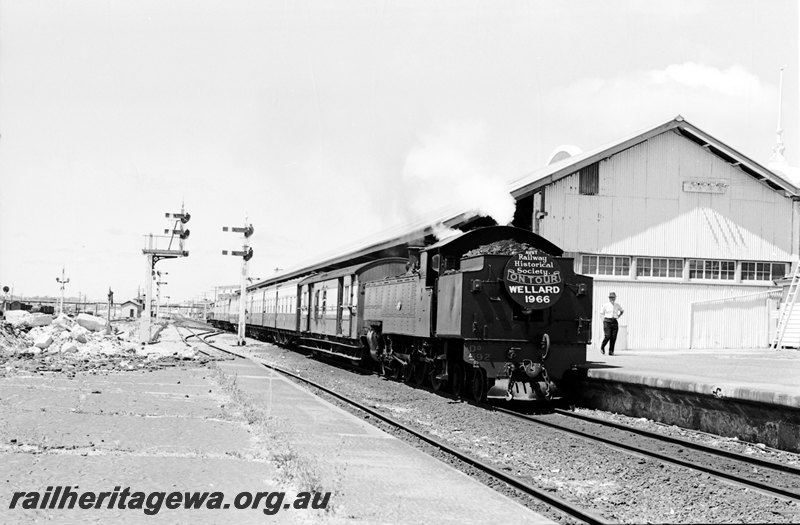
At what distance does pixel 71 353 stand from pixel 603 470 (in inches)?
708

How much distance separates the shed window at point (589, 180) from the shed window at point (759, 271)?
19.5 ft

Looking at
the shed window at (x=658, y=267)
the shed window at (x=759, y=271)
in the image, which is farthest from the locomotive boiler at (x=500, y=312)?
the shed window at (x=759, y=271)

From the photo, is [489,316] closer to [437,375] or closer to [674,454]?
[437,375]

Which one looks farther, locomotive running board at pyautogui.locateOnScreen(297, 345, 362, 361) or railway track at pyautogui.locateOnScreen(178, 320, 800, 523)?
locomotive running board at pyautogui.locateOnScreen(297, 345, 362, 361)

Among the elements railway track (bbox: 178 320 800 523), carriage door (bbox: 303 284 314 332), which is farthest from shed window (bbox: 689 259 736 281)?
railway track (bbox: 178 320 800 523)

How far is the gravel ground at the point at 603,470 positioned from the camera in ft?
22.8

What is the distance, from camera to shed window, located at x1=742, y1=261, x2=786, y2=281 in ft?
85.6

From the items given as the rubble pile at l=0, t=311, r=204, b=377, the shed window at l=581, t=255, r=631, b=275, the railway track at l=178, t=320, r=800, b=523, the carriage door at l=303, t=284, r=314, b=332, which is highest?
the shed window at l=581, t=255, r=631, b=275

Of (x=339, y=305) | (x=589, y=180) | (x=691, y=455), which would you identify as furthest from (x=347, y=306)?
(x=691, y=455)

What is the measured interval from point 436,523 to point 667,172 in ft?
72.3

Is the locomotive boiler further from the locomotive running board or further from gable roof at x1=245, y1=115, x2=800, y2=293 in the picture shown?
gable roof at x1=245, y1=115, x2=800, y2=293

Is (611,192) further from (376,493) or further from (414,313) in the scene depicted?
(376,493)

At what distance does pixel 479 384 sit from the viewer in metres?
14.4

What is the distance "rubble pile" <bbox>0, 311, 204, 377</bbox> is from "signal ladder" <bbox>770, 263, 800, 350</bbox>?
1825cm
